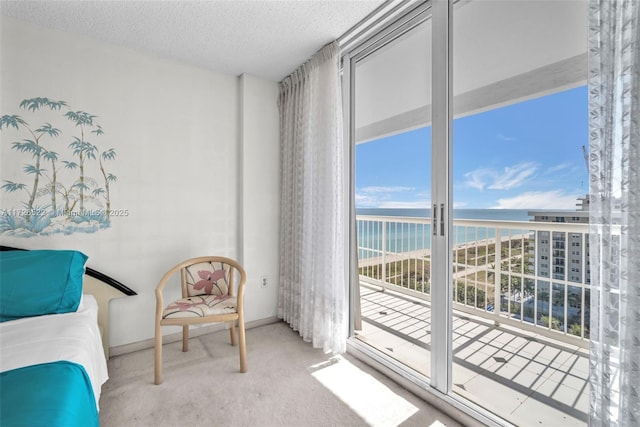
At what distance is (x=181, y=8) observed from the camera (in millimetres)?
1981

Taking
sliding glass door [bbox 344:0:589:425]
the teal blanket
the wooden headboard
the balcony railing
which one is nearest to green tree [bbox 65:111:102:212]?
the wooden headboard

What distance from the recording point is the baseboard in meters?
2.43

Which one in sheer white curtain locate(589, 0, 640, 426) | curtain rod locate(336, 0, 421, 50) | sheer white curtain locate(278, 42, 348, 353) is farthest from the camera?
sheer white curtain locate(278, 42, 348, 353)

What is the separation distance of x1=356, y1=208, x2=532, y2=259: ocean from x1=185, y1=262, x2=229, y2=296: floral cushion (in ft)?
4.38

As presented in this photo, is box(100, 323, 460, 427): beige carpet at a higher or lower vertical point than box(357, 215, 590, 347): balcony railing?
lower

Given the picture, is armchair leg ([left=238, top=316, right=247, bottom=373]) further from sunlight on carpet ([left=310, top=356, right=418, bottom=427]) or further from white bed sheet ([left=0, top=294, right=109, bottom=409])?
white bed sheet ([left=0, top=294, right=109, bottom=409])

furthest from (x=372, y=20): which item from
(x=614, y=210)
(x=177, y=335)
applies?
(x=177, y=335)

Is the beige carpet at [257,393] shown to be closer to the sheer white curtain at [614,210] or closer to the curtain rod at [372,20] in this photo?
the sheer white curtain at [614,210]

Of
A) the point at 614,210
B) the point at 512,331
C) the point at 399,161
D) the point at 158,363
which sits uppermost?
the point at 399,161

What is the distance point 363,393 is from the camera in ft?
6.30

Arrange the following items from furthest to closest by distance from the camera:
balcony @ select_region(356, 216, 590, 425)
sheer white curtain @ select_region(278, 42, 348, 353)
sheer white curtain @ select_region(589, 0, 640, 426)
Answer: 1. sheer white curtain @ select_region(278, 42, 348, 353)
2. balcony @ select_region(356, 216, 590, 425)
3. sheer white curtain @ select_region(589, 0, 640, 426)

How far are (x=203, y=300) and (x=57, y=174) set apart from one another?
1.43m

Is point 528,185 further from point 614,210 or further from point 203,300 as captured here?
point 203,300

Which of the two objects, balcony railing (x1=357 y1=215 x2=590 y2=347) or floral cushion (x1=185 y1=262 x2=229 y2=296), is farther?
floral cushion (x1=185 y1=262 x2=229 y2=296)
